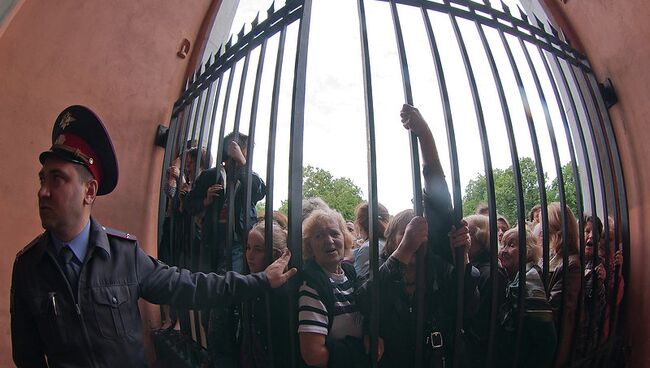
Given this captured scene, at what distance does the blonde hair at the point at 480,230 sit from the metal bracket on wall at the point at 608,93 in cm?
66

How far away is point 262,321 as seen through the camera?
3.81 ft

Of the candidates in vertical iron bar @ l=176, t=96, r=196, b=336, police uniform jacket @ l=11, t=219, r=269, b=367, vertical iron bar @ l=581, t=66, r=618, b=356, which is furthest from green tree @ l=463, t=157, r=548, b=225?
vertical iron bar @ l=176, t=96, r=196, b=336

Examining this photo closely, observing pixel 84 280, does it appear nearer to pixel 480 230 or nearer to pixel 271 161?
pixel 271 161

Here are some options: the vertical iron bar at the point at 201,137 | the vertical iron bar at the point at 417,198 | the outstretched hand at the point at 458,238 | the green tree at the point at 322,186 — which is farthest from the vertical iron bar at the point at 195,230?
the outstretched hand at the point at 458,238

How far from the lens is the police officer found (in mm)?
947

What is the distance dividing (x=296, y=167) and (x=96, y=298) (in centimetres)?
66

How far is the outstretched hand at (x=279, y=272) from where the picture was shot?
3.51ft

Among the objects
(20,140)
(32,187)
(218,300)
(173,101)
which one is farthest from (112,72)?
(218,300)

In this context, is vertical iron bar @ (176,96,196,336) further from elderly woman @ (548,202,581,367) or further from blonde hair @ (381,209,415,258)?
elderly woman @ (548,202,581,367)

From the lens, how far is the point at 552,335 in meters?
1.21

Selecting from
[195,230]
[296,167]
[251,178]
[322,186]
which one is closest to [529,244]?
[296,167]

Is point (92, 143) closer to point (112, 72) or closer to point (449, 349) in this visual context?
point (112, 72)

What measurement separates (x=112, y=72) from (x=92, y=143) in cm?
66

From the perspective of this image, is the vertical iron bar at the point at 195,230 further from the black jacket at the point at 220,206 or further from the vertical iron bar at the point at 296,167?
the vertical iron bar at the point at 296,167
